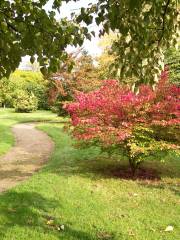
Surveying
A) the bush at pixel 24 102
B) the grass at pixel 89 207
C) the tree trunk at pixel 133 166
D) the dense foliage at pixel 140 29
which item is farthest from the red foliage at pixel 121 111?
the bush at pixel 24 102

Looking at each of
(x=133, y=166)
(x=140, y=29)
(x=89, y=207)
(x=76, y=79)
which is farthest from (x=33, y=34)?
(x=76, y=79)

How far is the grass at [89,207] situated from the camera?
7.50 m

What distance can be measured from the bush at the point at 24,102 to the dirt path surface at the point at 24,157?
1957 centimetres

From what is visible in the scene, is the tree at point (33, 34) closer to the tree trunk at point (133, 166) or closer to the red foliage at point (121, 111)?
the red foliage at point (121, 111)

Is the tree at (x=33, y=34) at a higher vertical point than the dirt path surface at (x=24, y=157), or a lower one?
higher

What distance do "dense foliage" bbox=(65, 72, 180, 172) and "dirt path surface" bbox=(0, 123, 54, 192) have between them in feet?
7.32

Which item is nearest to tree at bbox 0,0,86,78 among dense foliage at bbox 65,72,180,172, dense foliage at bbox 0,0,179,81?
dense foliage at bbox 0,0,179,81

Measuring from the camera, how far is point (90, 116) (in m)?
12.0

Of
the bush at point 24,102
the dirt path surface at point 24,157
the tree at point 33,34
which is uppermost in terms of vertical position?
the tree at point 33,34

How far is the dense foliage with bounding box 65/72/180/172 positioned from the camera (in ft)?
37.2

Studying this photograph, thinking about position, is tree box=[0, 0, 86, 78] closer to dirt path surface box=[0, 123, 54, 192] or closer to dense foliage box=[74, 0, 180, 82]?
dense foliage box=[74, 0, 180, 82]

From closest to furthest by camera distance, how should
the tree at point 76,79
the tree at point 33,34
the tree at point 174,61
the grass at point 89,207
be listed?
the tree at point 33,34 < the grass at point 89,207 < the tree at point 174,61 < the tree at point 76,79

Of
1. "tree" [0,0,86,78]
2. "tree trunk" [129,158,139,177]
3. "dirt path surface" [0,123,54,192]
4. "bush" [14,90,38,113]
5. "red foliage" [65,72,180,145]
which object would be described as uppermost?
"tree" [0,0,86,78]

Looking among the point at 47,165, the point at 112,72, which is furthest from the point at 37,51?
the point at 47,165
